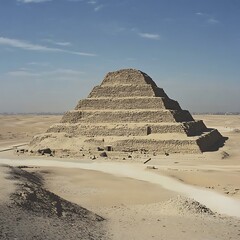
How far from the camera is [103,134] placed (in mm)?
37438

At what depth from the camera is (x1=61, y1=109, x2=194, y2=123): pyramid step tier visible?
1467 inches

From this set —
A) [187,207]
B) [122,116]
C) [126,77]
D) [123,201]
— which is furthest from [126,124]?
[187,207]

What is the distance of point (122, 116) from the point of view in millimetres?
38219

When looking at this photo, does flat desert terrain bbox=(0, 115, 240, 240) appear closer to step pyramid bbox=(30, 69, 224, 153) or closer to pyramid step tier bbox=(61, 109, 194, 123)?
step pyramid bbox=(30, 69, 224, 153)

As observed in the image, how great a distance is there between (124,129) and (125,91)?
220 inches

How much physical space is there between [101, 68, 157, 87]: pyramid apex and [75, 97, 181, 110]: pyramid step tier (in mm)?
2864

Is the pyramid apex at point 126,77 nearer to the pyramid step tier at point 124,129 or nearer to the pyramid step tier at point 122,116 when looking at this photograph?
the pyramid step tier at point 122,116

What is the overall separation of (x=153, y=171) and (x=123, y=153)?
8100 mm

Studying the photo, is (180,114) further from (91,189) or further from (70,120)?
(91,189)

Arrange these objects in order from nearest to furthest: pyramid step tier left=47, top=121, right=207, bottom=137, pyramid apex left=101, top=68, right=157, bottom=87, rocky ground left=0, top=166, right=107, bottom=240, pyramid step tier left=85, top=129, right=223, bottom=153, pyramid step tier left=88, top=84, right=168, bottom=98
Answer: rocky ground left=0, top=166, right=107, bottom=240 < pyramid step tier left=85, top=129, right=223, bottom=153 < pyramid step tier left=47, top=121, right=207, bottom=137 < pyramid step tier left=88, top=84, right=168, bottom=98 < pyramid apex left=101, top=68, right=157, bottom=87

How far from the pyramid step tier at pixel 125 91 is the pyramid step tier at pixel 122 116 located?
2602 mm

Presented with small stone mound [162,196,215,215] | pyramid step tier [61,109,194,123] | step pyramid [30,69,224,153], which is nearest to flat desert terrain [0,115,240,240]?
small stone mound [162,196,215,215]

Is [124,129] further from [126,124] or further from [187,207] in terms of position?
[187,207]

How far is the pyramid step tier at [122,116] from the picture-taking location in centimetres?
3725
